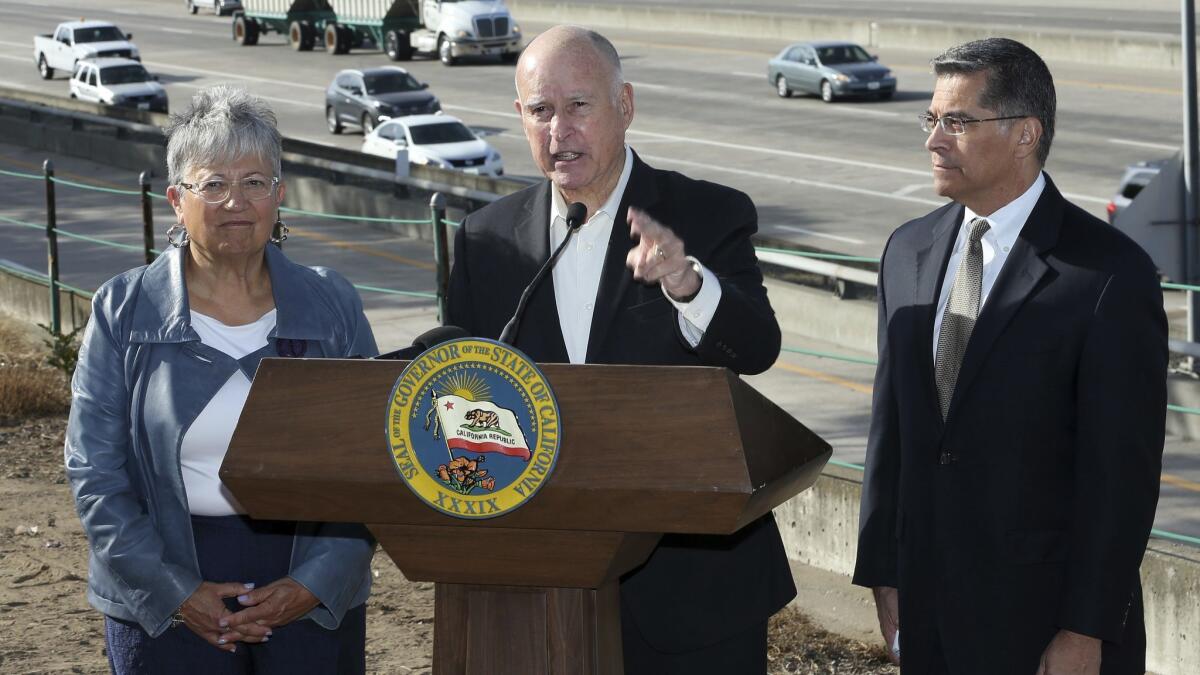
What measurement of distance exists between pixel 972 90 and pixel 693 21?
46.4 m

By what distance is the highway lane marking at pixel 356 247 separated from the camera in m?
19.6

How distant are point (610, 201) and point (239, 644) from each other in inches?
58.7

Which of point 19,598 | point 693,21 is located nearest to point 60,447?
point 19,598

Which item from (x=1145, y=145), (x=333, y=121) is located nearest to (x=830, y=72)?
(x=1145, y=145)

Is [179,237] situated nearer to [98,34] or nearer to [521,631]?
[521,631]

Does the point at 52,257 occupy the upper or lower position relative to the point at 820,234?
upper

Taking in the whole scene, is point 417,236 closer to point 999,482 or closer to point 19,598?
point 19,598

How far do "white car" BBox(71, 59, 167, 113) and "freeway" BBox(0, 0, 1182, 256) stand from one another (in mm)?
2026

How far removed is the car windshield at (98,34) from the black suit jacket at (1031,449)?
42.9 meters

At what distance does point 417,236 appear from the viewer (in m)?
20.8

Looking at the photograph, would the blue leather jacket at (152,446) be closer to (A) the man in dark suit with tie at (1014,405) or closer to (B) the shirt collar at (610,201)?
(B) the shirt collar at (610,201)

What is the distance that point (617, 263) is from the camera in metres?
3.83

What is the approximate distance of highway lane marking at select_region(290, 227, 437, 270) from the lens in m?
19.6

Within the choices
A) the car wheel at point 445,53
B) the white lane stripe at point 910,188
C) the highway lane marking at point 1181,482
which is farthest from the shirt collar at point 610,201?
the car wheel at point 445,53
